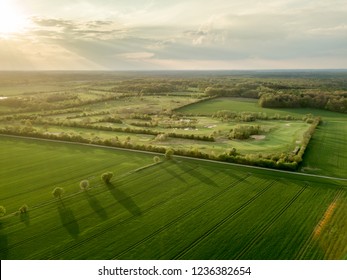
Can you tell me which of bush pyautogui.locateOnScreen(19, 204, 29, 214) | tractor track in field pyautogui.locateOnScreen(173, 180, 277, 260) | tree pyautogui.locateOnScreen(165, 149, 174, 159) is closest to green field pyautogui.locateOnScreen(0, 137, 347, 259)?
tractor track in field pyautogui.locateOnScreen(173, 180, 277, 260)

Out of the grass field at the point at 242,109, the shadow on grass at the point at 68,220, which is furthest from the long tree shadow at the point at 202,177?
the grass field at the point at 242,109

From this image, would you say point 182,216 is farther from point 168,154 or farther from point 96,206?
point 168,154

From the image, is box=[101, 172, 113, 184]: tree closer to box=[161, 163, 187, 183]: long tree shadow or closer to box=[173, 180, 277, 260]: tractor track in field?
box=[161, 163, 187, 183]: long tree shadow

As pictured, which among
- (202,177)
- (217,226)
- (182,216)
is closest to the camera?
(217,226)

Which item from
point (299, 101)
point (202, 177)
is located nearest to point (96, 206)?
point (202, 177)

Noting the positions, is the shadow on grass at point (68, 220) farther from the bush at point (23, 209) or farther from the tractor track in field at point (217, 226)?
the tractor track in field at point (217, 226)

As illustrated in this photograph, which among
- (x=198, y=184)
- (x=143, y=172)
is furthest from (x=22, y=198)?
(x=198, y=184)
